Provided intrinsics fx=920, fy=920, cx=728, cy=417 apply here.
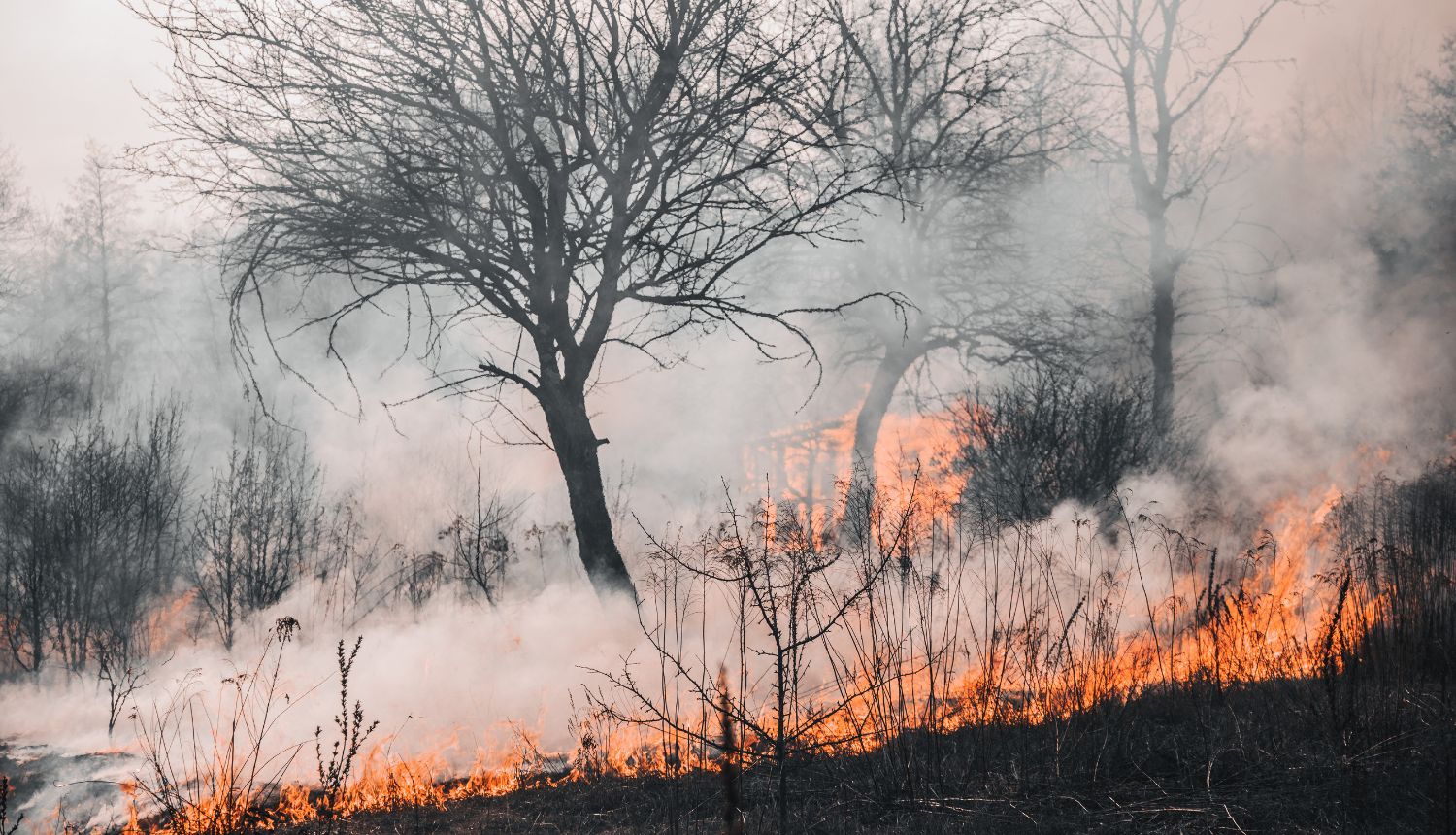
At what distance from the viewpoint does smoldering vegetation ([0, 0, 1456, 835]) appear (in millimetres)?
4391

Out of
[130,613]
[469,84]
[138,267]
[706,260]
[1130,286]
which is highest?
[138,267]

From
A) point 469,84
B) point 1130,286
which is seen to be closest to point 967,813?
point 469,84

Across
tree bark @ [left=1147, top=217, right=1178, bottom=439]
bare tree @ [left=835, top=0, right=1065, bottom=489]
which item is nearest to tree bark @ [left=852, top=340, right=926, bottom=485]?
bare tree @ [left=835, top=0, right=1065, bottom=489]

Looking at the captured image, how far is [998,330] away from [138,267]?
22621 mm

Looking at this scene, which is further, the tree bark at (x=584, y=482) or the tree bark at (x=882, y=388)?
the tree bark at (x=882, y=388)

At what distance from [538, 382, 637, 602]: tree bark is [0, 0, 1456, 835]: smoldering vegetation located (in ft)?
0.11

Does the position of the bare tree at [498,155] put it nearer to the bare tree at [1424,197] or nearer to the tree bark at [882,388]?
the tree bark at [882,388]

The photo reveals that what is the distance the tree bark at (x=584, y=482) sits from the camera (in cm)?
709

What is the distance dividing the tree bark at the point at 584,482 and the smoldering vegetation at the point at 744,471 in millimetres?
34

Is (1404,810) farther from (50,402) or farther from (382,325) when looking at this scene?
(50,402)

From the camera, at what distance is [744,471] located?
1806 cm

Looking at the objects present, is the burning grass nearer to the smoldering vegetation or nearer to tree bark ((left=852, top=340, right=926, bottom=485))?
the smoldering vegetation

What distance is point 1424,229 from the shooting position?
17.4 m

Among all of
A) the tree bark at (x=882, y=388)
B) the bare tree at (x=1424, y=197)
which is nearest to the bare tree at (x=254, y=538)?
the tree bark at (x=882, y=388)
